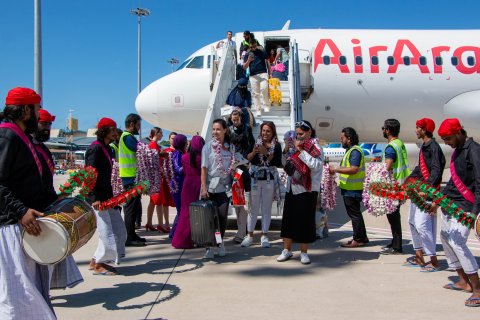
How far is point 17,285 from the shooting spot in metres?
2.89

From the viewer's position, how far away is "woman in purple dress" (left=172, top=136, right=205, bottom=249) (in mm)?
6152

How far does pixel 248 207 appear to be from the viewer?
654cm

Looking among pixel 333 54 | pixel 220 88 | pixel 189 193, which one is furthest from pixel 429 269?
pixel 333 54

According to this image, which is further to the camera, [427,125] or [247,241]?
[247,241]

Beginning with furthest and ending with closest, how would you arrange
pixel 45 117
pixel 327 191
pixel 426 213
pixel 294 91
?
pixel 294 91, pixel 327 191, pixel 426 213, pixel 45 117

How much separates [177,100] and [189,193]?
6.49 meters

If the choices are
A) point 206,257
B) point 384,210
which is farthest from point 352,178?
point 206,257

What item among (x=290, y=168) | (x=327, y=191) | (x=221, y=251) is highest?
(x=290, y=168)

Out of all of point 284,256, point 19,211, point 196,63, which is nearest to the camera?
point 19,211

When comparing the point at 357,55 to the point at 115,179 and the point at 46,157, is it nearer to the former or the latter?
the point at 115,179

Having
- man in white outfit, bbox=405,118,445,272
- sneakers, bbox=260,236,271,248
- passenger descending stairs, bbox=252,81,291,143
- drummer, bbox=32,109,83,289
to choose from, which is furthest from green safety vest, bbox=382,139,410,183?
drummer, bbox=32,109,83,289

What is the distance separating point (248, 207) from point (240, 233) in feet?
1.63

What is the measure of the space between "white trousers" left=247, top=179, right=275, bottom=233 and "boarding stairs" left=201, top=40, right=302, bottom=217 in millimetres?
2098

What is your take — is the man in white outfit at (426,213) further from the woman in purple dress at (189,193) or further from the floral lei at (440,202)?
the woman in purple dress at (189,193)
